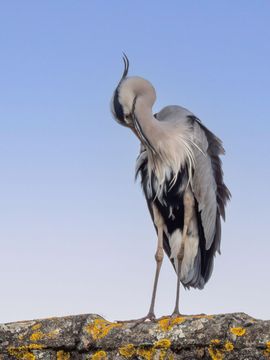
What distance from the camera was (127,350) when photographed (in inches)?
149

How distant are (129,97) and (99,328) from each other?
338 centimetres

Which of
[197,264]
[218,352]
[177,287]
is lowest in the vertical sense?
[218,352]

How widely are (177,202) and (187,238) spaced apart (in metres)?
0.39

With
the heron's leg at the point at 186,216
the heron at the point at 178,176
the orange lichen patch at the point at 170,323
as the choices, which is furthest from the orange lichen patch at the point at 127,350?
the heron at the point at 178,176

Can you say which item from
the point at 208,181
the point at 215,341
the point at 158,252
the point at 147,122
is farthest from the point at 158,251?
the point at 215,341

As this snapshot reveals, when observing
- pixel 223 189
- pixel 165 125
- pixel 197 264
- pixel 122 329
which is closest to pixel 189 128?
pixel 165 125

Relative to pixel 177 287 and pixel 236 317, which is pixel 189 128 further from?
pixel 236 317

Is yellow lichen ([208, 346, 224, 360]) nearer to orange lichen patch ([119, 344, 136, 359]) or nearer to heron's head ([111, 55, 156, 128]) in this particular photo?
orange lichen patch ([119, 344, 136, 359])

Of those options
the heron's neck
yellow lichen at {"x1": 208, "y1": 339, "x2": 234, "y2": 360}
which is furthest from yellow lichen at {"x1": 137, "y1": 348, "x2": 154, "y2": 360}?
the heron's neck

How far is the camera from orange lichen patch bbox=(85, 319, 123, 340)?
3941 mm

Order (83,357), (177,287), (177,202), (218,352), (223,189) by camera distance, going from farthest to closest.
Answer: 1. (223,189)
2. (177,202)
3. (177,287)
4. (83,357)
5. (218,352)

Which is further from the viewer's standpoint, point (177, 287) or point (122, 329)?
point (177, 287)

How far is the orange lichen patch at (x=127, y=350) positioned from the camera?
378 centimetres

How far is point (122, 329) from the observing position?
12.9 ft
